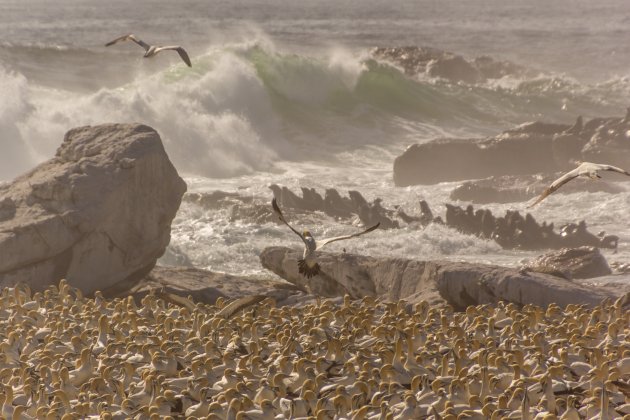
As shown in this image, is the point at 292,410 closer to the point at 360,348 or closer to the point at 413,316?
the point at 360,348

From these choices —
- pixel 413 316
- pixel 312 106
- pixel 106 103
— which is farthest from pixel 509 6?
→ pixel 413 316

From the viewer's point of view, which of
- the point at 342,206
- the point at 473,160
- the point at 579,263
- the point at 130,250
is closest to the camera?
the point at 130,250

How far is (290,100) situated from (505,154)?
14.8 metres

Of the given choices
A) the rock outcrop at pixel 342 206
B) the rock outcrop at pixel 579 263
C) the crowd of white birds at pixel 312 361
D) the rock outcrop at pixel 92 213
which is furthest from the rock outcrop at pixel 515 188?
the crowd of white birds at pixel 312 361

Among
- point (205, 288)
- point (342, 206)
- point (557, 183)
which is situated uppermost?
point (557, 183)

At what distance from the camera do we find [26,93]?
116 ft

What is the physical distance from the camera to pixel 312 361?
10.2 metres

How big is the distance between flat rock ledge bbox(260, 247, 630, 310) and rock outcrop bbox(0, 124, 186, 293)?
1672mm

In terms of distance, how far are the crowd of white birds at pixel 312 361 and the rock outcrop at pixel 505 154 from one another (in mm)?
15193

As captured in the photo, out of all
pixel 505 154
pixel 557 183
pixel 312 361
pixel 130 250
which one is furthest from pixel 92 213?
pixel 505 154

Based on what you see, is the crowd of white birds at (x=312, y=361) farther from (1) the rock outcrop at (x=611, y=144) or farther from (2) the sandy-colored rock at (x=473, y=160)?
(2) the sandy-colored rock at (x=473, y=160)

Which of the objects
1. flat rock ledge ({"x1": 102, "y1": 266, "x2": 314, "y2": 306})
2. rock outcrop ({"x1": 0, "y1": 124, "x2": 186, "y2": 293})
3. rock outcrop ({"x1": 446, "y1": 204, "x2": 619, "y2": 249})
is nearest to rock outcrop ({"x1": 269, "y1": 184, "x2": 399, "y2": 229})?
rock outcrop ({"x1": 446, "y1": 204, "x2": 619, "y2": 249})

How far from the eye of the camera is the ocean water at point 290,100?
22656mm

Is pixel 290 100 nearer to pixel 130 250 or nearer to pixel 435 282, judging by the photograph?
pixel 130 250
